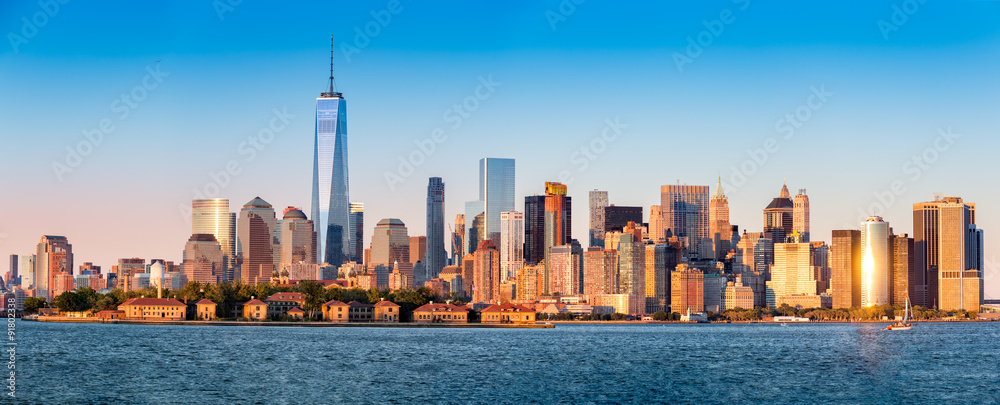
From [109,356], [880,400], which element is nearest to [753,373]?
[880,400]

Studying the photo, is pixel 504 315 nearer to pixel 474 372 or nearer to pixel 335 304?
pixel 335 304

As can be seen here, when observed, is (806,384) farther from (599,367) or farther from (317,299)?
(317,299)

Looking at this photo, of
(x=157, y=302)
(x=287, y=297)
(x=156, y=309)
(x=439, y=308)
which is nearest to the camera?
(x=156, y=309)

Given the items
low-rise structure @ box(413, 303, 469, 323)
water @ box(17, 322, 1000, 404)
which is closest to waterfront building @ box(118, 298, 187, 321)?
low-rise structure @ box(413, 303, 469, 323)

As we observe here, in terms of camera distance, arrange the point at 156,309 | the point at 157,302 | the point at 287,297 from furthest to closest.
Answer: the point at 287,297 < the point at 157,302 < the point at 156,309

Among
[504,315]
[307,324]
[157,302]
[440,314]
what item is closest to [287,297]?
[307,324]
